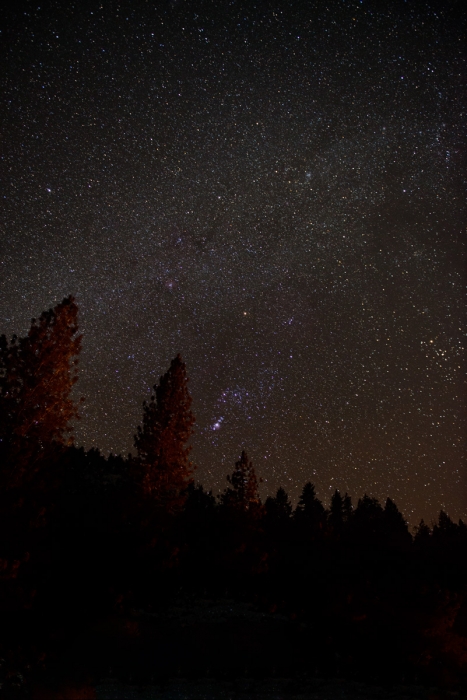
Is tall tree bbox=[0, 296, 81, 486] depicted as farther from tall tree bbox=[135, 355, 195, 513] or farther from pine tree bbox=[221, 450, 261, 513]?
pine tree bbox=[221, 450, 261, 513]

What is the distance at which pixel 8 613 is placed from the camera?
14.7m

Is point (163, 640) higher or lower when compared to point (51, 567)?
lower

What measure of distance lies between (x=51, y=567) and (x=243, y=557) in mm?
10915

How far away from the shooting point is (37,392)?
45.7ft

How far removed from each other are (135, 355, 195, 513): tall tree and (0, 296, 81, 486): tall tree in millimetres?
8856

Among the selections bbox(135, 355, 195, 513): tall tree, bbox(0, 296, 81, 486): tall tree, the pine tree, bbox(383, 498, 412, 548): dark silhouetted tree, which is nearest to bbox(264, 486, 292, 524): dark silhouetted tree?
bbox(383, 498, 412, 548): dark silhouetted tree

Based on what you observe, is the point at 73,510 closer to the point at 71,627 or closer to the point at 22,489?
the point at 71,627

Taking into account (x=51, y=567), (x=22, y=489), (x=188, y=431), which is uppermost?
(x=188, y=431)

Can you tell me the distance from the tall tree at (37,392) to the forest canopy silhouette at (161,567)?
3cm

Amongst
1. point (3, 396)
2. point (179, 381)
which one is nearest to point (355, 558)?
point (179, 381)

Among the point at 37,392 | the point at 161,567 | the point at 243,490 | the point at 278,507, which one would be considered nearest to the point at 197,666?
the point at 161,567

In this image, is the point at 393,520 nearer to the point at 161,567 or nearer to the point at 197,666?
the point at 161,567

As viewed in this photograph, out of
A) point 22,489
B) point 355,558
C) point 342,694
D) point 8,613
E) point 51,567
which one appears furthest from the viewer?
point 355,558

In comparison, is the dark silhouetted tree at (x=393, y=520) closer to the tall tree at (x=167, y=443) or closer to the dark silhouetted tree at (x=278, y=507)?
the dark silhouetted tree at (x=278, y=507)
